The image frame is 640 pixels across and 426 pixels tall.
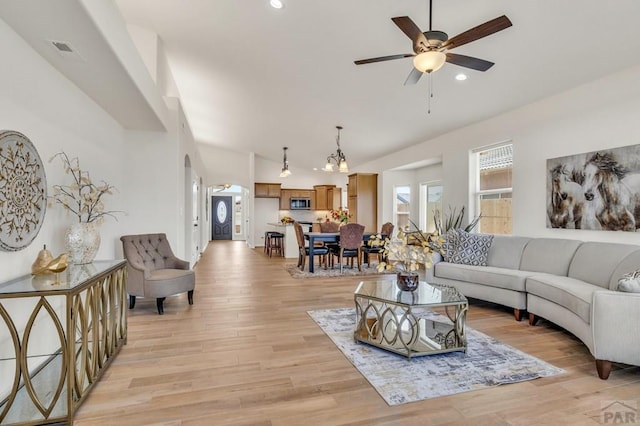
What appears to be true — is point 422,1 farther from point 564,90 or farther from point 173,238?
point 173,238

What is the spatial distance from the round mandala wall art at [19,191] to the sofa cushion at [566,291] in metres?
4.21

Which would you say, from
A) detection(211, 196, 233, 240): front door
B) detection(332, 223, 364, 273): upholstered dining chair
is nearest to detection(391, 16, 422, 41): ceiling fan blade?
detection(332, 223, 364, 273): upholstered dining chair

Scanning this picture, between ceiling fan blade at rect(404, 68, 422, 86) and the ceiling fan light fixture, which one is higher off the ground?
ceiling fan blade at rect(404, 68, 422, 86)

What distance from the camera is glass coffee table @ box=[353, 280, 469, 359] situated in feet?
8.90

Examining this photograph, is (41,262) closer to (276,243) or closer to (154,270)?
→ (154,270)

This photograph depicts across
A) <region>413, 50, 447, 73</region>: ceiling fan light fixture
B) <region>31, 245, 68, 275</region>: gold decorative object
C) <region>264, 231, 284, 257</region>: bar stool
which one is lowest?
<region>264, 231, 284, 257</region>: bar stool

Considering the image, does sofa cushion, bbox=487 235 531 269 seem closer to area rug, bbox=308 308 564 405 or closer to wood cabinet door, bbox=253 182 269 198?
area rug, bbox=308 308 564 405

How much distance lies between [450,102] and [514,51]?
147 cm

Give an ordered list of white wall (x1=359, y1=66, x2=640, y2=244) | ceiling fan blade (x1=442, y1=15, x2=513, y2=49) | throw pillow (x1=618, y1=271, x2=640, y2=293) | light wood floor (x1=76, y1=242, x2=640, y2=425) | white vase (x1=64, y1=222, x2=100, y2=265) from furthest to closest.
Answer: white wall (x1=359, y1=66, x2=640, y2=244) → white vase (x1=64, y1=222, x2=100, y2=265) → throw pillow (x1=618, y1=271, x2=640, y2=293) → ceiling fan blade (x1=442, y1=15, x2=513, y2=49) → light wood floor (x1=76, y1=242, x2=640, y2=425)

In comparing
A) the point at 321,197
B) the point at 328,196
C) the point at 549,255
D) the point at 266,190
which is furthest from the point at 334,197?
the point at 549,255

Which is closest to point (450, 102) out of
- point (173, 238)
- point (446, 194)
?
point (446, 194)

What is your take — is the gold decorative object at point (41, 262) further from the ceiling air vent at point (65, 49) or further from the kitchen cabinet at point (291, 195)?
the kitchen cabinet at point (291, 195)

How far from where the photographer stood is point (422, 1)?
283cm

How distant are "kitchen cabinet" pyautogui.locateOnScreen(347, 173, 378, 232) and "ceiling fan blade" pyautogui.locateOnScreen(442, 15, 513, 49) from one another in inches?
246
